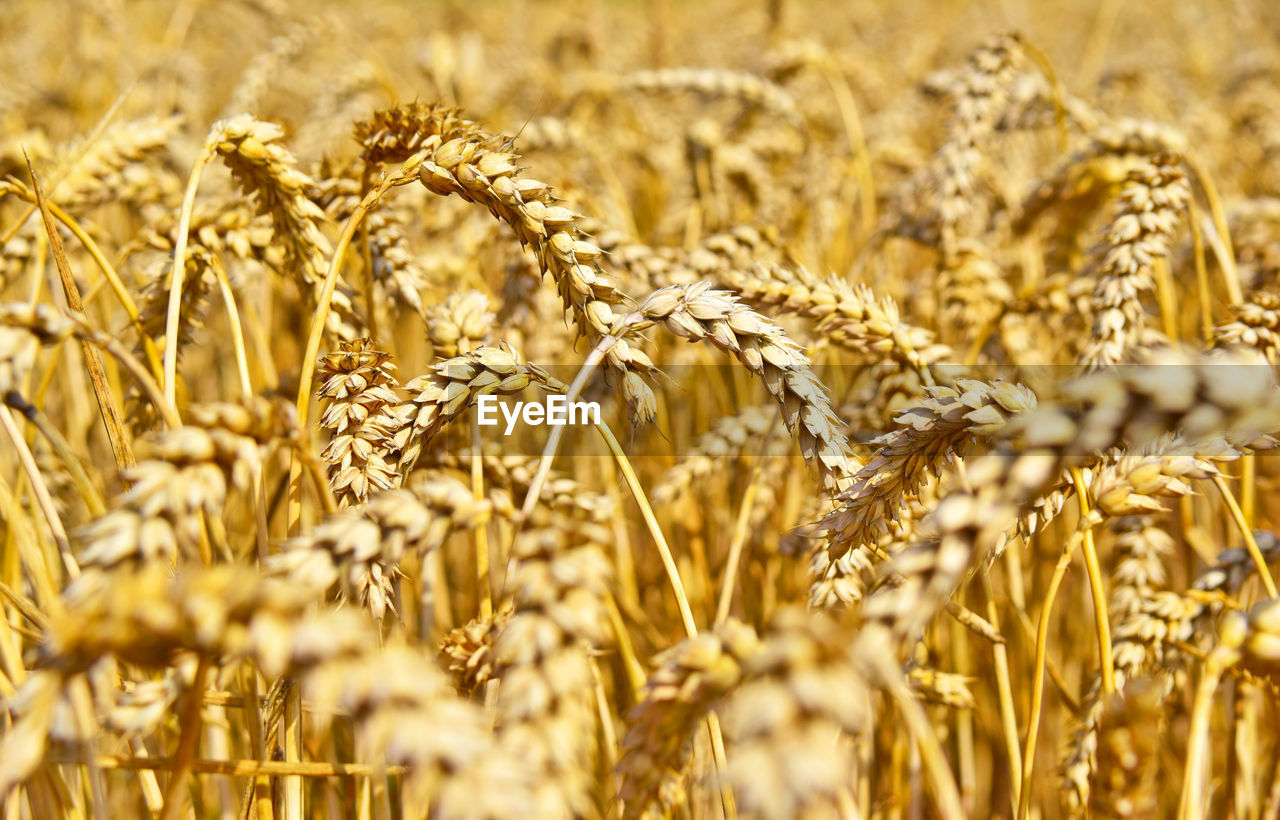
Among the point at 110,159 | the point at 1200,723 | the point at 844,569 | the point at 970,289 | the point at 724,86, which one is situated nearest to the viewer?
the point at 1200,723

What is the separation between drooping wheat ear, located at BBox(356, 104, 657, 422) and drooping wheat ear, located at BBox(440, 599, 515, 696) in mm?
327

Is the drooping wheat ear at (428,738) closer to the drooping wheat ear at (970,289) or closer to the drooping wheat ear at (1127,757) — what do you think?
the drooping wheat ear at (1127,757)

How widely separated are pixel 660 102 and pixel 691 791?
7.26 m

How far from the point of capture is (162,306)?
4.70 feet

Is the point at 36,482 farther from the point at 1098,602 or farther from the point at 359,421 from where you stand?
the point at 1098,602

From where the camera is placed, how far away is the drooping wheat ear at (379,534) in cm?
72

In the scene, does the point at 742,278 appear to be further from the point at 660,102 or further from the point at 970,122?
the point at 660,102

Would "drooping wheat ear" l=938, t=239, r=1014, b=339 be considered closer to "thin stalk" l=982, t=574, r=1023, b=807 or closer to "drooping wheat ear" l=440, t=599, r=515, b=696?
"thin stalk" l=982, t=574, r=1023, b=807

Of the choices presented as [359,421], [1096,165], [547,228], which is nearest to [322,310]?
[359,421]

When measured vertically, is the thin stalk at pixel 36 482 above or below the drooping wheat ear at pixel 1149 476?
above

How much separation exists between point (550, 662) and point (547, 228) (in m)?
0.70

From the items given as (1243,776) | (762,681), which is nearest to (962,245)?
(1243,776)

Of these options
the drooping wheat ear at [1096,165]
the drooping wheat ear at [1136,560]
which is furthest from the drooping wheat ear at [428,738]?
the drooping wheat ear at [1096,165]

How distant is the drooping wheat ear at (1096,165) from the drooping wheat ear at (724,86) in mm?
1082
